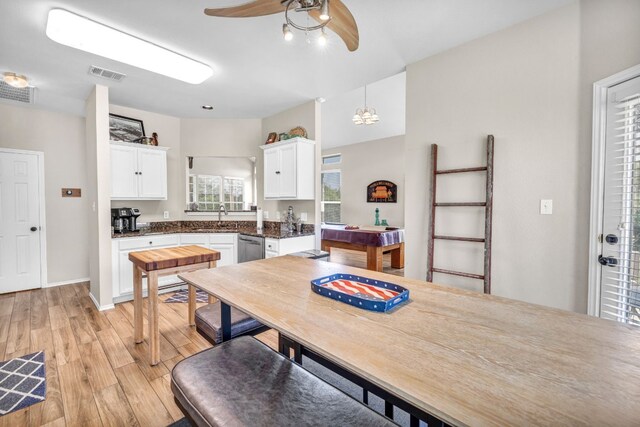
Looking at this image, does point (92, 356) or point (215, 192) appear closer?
point (92, 356)

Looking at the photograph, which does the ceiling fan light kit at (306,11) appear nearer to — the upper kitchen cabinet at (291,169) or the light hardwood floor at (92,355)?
the upper kitchen cabinet at (291,169)

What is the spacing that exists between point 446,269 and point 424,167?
101 centimetres

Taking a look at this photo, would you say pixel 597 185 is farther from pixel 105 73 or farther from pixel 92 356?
pixel 105 73

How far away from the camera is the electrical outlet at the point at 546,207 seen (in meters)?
2.15

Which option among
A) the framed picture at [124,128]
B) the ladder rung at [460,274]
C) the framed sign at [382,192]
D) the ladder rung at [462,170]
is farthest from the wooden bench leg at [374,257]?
the framed picture at [124,128]

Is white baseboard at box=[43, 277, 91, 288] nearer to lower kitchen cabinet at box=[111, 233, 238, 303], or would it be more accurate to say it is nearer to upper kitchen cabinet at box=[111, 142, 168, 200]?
lower kitchen cabinet at box=[111, 233, 238, 303]

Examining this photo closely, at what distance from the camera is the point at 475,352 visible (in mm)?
777

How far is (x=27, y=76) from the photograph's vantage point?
3057mm

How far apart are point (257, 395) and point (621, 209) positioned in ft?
7.74

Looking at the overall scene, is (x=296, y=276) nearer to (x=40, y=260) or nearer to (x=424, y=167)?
(x=424, y=167)

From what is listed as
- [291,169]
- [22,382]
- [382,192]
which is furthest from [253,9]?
[382,192]

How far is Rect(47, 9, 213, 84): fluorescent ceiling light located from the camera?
2.19 meters

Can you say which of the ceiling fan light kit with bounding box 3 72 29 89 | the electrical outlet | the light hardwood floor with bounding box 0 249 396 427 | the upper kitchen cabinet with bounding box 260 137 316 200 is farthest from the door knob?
the ceiling fan light kit with bounding box 3 72 29 89

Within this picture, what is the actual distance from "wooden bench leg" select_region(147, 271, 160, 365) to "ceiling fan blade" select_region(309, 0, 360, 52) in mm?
2148
